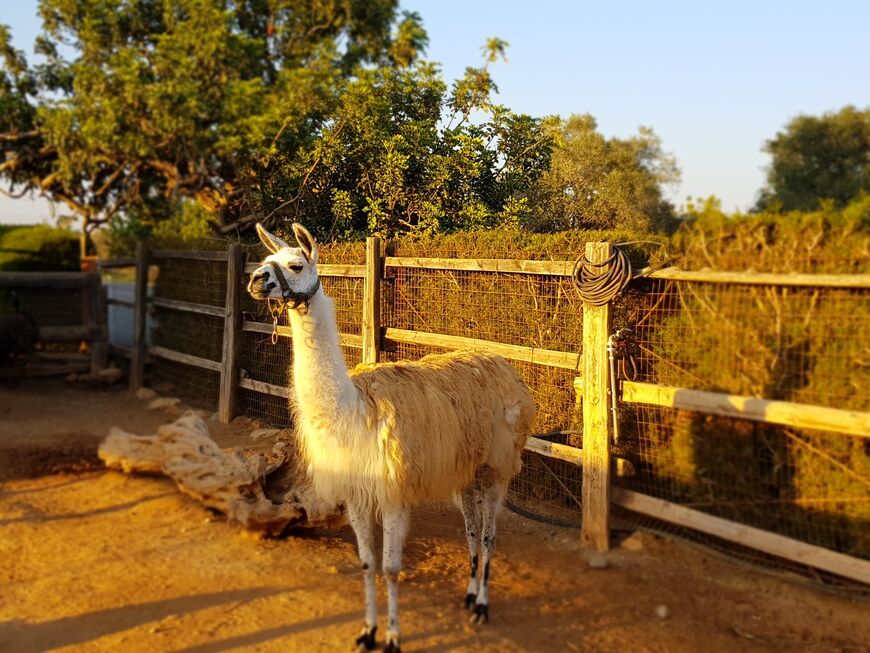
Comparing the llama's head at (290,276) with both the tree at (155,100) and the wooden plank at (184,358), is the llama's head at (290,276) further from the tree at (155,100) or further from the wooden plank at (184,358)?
the tree at (155,100)

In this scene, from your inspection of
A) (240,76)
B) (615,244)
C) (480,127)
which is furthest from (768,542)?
(240,76)

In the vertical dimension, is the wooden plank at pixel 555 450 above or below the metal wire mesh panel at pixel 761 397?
below

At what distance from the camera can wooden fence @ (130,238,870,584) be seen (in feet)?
14.9

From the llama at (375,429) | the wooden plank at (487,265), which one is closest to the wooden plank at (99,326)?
the wooden plank at (487,265)

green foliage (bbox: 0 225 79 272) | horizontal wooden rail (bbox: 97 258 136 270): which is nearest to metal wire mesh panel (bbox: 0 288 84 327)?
horizontal wooden rail (bbox: 97 258 136 270)

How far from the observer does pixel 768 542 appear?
15.8ft

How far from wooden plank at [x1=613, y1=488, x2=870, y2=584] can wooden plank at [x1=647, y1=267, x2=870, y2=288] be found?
61.3 inches

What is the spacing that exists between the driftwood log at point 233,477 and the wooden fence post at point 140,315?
5935 mm

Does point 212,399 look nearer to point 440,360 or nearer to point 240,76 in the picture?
point 440,360

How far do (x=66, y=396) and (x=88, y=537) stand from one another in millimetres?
7359

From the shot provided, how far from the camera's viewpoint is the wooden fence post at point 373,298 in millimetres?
7883

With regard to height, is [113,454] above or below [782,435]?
below

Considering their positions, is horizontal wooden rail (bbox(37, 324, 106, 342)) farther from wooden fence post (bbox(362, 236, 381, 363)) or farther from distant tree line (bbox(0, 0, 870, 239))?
wooden fence post (bbox(362, 236, 381, 363))

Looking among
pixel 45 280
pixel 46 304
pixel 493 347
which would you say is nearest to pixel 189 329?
pixel 45 280
